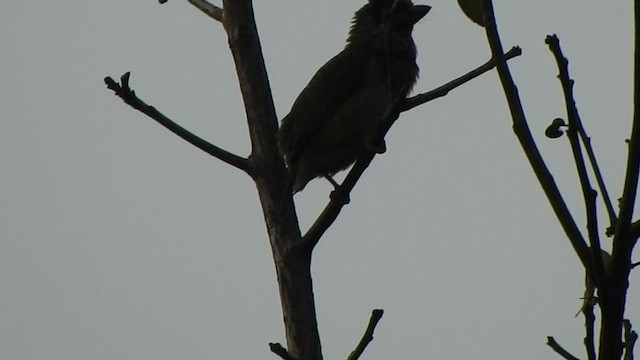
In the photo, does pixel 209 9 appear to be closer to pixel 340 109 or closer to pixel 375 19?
pixel 340 109

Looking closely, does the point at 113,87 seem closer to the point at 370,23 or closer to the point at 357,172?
the point at 357,172

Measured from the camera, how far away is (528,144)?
4.12 ft

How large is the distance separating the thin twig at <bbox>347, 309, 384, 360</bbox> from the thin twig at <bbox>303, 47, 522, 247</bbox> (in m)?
0.37

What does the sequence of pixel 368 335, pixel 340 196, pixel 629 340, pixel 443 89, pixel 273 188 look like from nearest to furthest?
pixel 629 340, pixel 368 335, pixel 443 89, pixel 340 196, pixel 273 188

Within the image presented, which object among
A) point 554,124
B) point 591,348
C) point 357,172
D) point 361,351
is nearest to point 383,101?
point 357,172

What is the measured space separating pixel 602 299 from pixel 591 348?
7cm

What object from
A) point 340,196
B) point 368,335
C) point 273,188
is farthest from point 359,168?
point 368,335

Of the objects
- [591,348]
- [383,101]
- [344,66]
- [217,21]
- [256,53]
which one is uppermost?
[344,66]

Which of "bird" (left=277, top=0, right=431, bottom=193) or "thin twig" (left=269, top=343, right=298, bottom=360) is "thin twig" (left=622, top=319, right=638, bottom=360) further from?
"bird" (left=277, top=0, right=431, bottom=193)

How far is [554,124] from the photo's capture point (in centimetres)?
142

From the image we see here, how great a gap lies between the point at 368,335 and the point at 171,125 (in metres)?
1.07

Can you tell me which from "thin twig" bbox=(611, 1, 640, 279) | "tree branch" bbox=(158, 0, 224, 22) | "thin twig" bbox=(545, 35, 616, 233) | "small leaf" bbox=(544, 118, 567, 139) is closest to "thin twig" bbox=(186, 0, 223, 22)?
"tree branch" bbox=(158, 0, 224, 22)

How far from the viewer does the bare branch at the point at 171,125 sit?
2.90 metres

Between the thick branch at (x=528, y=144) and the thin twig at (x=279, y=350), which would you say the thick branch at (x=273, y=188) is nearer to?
the thin twig at (x=279, y=350)
